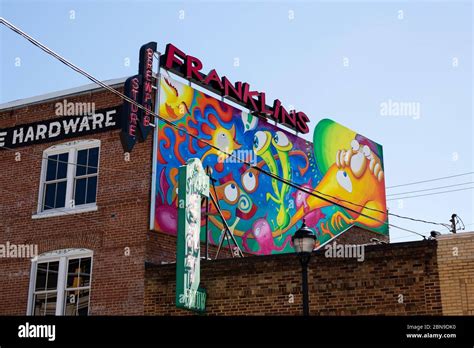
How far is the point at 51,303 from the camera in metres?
20.0

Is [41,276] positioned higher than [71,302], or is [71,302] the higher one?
[41,276]

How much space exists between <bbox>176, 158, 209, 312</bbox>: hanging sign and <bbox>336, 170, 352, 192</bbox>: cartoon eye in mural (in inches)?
450

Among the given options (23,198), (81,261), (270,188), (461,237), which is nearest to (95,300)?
(81,261)

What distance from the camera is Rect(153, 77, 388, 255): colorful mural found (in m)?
20.8

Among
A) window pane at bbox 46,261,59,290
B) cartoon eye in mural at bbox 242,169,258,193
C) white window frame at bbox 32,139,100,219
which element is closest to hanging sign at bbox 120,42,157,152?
white window frame at bbox 32,139,100,219

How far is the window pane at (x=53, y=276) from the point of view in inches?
792

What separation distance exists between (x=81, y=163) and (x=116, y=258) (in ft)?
11.1

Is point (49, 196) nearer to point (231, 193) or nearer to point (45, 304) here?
point (45, 304)

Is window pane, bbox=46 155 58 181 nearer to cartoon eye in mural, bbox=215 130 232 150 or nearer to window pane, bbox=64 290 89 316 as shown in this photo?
window pane, bbox=64 290 89 316

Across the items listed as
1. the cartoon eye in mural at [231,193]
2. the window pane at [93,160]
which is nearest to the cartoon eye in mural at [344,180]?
the cartoon eye in mural at [231,193]

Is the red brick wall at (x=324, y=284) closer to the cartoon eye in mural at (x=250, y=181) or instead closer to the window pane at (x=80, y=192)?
the window pane at (x=80, y=192)

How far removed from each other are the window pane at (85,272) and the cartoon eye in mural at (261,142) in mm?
7113

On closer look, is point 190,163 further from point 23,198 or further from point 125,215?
point 23,198


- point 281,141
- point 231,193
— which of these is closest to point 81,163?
point 231,193
